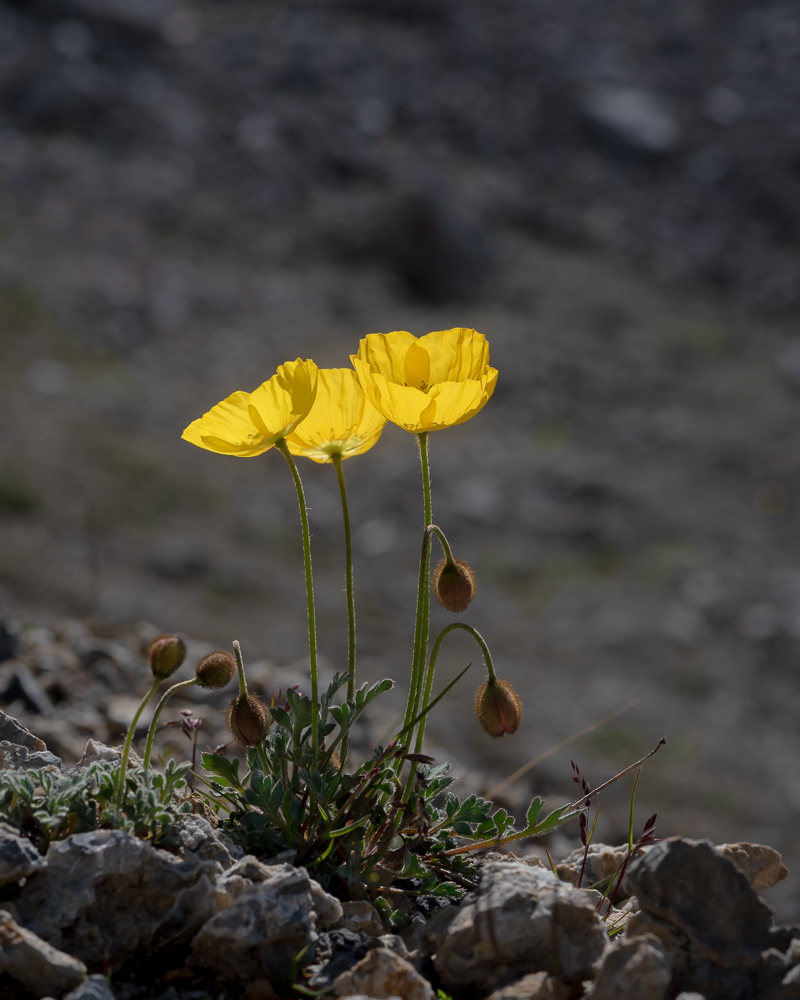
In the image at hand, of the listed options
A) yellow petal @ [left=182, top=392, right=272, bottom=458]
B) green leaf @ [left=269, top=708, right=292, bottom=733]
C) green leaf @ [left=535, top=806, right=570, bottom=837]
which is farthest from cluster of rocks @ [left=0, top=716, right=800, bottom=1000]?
yellow petal @ [left=182, top=392, right=272, bottom=458]

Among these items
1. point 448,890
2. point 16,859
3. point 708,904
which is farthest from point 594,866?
point 16,859

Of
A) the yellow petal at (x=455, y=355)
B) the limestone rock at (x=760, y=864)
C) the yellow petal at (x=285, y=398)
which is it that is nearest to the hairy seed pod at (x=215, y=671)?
the yellow petal at (x=285, y=398)

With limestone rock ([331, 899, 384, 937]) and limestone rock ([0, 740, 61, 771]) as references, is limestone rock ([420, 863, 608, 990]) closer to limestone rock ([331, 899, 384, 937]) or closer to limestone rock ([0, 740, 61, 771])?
limestone rock ([331, 899, 384, 937])

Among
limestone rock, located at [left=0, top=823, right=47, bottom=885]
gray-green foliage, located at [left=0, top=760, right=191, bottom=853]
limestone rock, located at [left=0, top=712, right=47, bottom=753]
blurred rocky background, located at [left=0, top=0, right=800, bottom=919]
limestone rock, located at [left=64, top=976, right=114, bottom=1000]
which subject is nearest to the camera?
limestone rock, located at [left=64, top=976, right=114, bottom=1000]

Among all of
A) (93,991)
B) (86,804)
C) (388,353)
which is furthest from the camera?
(388,353)

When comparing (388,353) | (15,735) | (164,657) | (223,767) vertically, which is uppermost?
(388,353)

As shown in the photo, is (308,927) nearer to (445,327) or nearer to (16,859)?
(16,859)

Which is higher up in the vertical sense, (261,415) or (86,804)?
(261,415)

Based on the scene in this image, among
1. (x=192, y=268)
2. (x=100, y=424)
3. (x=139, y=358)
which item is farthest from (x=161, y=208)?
(x=100, y=424)
